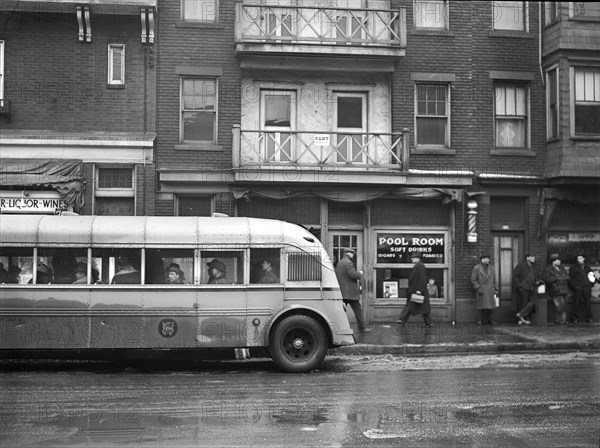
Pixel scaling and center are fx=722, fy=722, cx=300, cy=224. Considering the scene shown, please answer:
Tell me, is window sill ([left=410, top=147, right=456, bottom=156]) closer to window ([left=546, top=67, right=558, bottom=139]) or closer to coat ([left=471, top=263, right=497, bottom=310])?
window ([left=546, top=67, right=558, bottom=139])

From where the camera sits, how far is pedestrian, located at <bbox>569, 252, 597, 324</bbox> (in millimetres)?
18531

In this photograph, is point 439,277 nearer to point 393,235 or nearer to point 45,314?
point 393,235

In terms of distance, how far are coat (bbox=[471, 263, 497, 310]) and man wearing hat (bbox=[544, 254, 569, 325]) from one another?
1.49 m

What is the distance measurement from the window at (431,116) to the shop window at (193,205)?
5795 millimetres

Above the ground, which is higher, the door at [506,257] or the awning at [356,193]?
the awning at [356,193]

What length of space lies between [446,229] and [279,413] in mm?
11581

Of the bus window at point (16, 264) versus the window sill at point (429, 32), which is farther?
the window sill at point (429, 32)

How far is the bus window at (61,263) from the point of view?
11.6 meters

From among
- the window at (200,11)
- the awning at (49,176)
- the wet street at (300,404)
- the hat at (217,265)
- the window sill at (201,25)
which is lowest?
the wet street at (300,404)

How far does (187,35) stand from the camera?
18.5m

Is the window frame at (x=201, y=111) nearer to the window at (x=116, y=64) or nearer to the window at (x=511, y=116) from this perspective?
the window at (x=116, y=64)

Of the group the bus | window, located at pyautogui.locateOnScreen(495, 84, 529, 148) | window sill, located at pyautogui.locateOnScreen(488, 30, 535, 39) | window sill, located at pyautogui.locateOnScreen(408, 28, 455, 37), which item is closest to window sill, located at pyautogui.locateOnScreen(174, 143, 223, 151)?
window sill, located at pyautogui.locateOnScreen(408, 28, 455, 37)

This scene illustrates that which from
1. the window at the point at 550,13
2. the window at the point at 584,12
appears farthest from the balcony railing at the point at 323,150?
the window at the point at 584,12

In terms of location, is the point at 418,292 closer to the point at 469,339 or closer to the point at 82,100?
the point at 469,339
